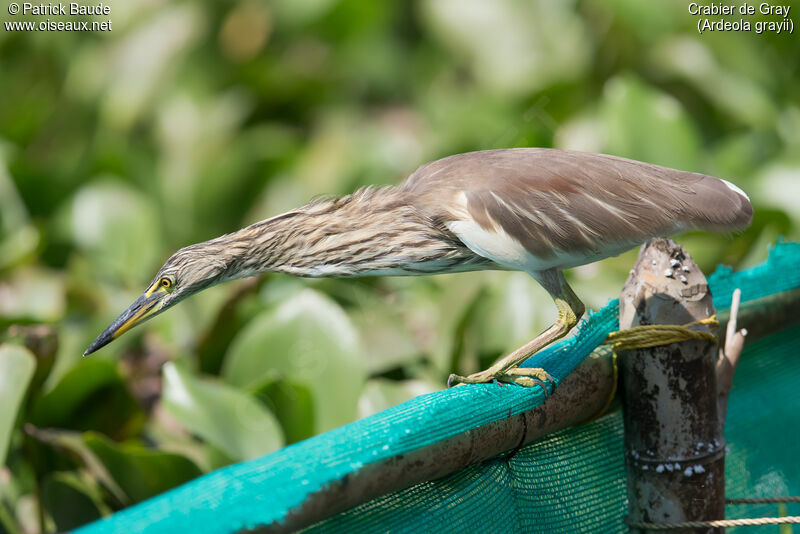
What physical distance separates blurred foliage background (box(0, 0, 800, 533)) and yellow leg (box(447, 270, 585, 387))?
0.61 metres

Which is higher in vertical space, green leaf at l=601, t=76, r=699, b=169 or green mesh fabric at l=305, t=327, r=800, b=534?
green leaf at l=601, t=76, r=699, b=169

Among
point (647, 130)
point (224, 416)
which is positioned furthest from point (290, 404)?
point (647, 130)

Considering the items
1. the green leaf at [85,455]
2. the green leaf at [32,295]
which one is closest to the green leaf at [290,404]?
the green leaf at [85,455]

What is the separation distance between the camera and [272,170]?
3625 millimetres

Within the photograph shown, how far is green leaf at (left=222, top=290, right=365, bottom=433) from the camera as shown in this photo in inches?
83.0

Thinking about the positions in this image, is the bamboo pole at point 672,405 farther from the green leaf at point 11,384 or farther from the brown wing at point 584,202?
the green leaf at point 11,384

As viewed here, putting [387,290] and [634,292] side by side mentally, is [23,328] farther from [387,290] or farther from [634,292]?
[634,292]

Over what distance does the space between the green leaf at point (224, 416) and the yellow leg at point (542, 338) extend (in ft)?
→ 1.69

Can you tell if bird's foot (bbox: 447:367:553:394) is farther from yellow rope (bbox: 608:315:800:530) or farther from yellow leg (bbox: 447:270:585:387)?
yellow rope (bbox: 608:315:800:530)

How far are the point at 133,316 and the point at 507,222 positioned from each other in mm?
673

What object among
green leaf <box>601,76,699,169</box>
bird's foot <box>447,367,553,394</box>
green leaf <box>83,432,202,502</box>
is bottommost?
green leaf <box>83,432,202,502</box>

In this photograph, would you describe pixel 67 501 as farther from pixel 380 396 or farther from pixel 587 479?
pixel 587 479

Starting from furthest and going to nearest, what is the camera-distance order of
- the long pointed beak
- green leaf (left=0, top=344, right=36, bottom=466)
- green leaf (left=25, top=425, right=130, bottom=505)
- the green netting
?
green leaf (left=25, top=425, right=130, bottom=505) < green leaf (left=0, top=344, right=36, bottom=466) < the long pointed beak < the green netting

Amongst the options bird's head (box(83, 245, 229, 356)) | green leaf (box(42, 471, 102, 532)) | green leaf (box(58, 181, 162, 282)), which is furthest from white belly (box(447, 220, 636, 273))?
green leaf (box(58, 181, 162, 282))
